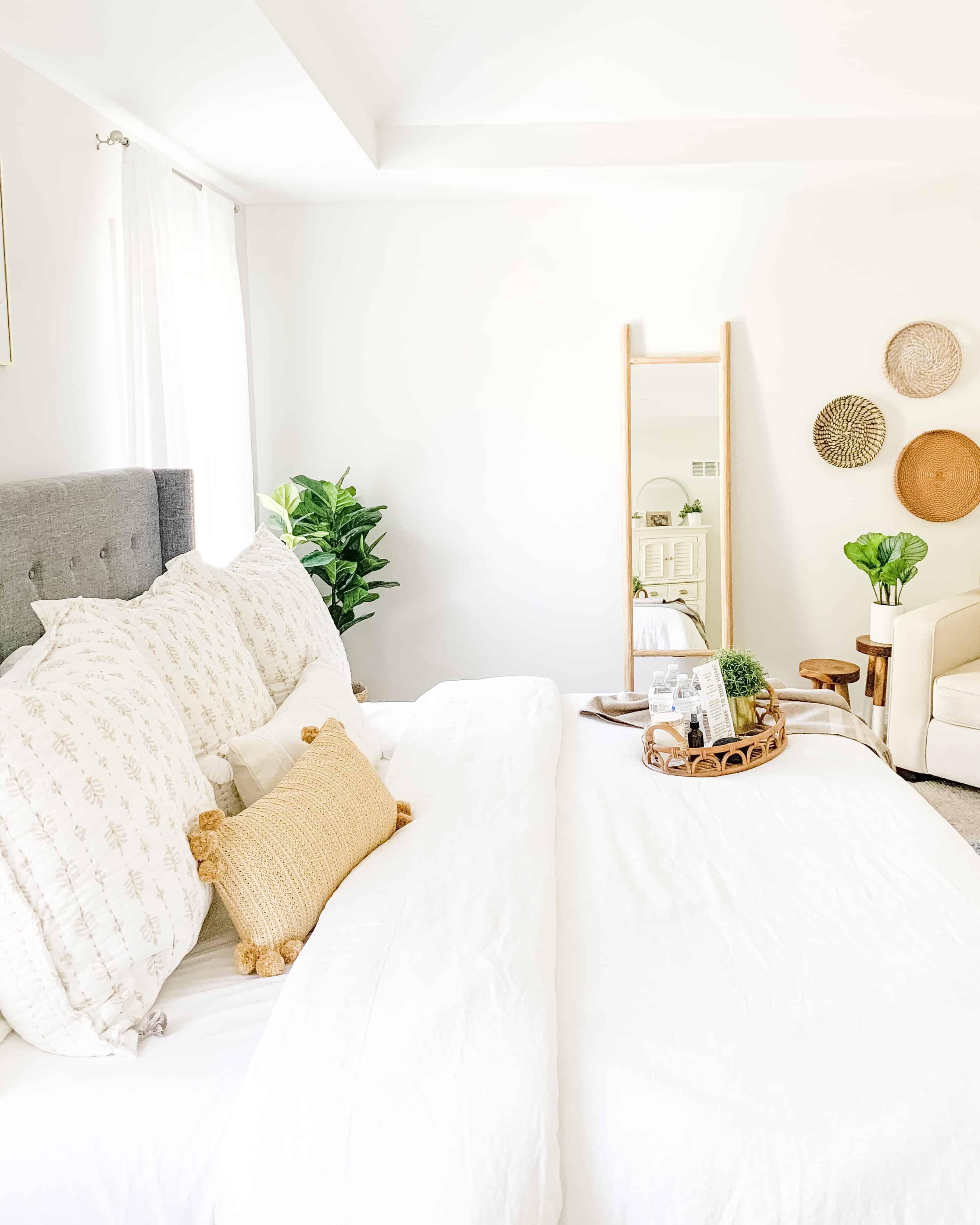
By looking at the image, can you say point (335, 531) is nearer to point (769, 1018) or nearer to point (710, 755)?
point (710, 755)

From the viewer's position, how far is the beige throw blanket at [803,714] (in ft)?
7.84

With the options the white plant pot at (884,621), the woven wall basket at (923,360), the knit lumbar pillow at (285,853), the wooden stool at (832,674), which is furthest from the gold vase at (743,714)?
the woven wall basket at (923,360)

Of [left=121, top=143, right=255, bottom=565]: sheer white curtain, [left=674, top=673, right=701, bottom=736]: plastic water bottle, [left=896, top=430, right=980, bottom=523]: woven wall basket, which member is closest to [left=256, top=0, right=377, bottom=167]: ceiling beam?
[left=121, top=143, right=255, bottom=565]: sheer white curtain

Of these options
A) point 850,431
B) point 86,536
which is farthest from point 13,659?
point 850,431

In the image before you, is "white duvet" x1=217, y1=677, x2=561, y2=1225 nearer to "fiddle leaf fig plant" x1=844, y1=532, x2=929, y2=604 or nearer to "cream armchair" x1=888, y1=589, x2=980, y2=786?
"cream armchair" x1=888, y1=589, x2=980, y2=786

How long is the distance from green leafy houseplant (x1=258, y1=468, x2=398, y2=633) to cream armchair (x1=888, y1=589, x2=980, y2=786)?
1.83m

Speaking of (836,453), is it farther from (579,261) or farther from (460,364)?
(460,364)

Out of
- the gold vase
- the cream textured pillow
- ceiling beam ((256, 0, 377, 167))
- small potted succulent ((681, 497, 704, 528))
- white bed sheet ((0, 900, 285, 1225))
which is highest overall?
ceiling beam ((256, 0, 377, 167))

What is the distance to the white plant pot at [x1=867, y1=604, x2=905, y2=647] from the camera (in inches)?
146

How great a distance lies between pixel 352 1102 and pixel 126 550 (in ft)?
5.24

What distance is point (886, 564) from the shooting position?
3770 mm

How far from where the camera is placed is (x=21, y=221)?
228 cm

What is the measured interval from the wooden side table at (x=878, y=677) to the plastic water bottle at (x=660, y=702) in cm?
161

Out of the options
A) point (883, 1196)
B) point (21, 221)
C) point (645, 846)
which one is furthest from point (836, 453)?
point (883, 1196)
